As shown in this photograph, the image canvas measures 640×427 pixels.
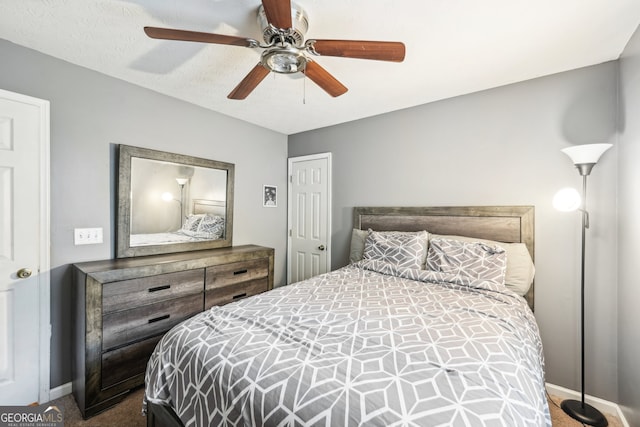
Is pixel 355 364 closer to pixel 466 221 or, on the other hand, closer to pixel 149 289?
pixel 149 289

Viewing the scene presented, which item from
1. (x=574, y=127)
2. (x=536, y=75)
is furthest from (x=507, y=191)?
(x=536, y=75)

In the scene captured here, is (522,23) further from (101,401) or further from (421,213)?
(101,401)

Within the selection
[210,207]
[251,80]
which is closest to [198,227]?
[210,207]

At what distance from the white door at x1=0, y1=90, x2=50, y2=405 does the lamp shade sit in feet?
11.5

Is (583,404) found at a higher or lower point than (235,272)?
lower

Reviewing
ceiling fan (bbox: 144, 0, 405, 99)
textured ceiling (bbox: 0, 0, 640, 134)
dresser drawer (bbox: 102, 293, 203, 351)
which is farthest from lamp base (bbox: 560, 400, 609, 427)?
dresser drawer (bbox: 102, 293, 203, 351)

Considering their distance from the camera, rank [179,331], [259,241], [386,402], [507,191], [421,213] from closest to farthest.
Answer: [386,402], [179,331], [507,191], [421,213], [259,241]

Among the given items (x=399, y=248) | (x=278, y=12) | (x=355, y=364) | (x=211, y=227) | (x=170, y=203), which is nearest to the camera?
(x=355, y=364)

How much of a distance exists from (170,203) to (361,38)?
6.97 ft

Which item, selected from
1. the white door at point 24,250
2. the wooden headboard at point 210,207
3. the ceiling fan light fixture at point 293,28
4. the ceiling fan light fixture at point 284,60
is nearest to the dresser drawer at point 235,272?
the wooden headboard at point 210,207

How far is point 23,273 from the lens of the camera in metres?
1.73

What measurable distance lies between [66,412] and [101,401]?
248 mm

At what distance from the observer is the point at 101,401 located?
1780mm

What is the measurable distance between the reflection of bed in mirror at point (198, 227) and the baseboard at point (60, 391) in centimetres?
109
